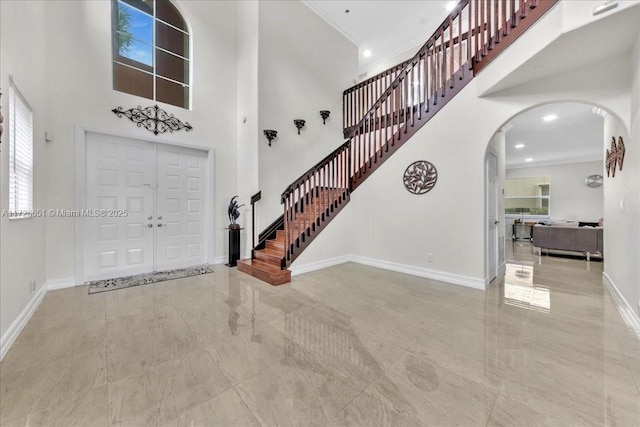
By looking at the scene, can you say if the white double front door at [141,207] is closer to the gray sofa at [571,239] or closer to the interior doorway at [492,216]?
the interior doorway at [492,216]

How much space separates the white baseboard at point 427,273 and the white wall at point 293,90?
2.17 metres

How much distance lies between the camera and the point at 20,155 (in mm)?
2676

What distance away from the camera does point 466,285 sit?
12.1 ft

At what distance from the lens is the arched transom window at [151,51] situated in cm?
413

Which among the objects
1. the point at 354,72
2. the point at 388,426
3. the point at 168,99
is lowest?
the point at 388,426

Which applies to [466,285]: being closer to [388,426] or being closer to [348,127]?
[388,426]

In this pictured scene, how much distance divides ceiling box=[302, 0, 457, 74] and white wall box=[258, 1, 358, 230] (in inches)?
11.0

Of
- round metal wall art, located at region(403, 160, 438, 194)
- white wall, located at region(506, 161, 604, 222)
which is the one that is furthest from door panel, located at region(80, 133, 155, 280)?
white wall, located at region(506, 161, 604, 222)

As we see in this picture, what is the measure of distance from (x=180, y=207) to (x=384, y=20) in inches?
248

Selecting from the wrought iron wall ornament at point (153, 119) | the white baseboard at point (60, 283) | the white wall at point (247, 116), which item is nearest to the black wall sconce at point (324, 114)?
the white wall at point (247, 116)

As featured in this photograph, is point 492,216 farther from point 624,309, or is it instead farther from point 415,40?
point 415,40

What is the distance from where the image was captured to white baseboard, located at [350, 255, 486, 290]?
3628 millimetres

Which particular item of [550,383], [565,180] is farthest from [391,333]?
[565,180]

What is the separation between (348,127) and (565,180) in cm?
945
